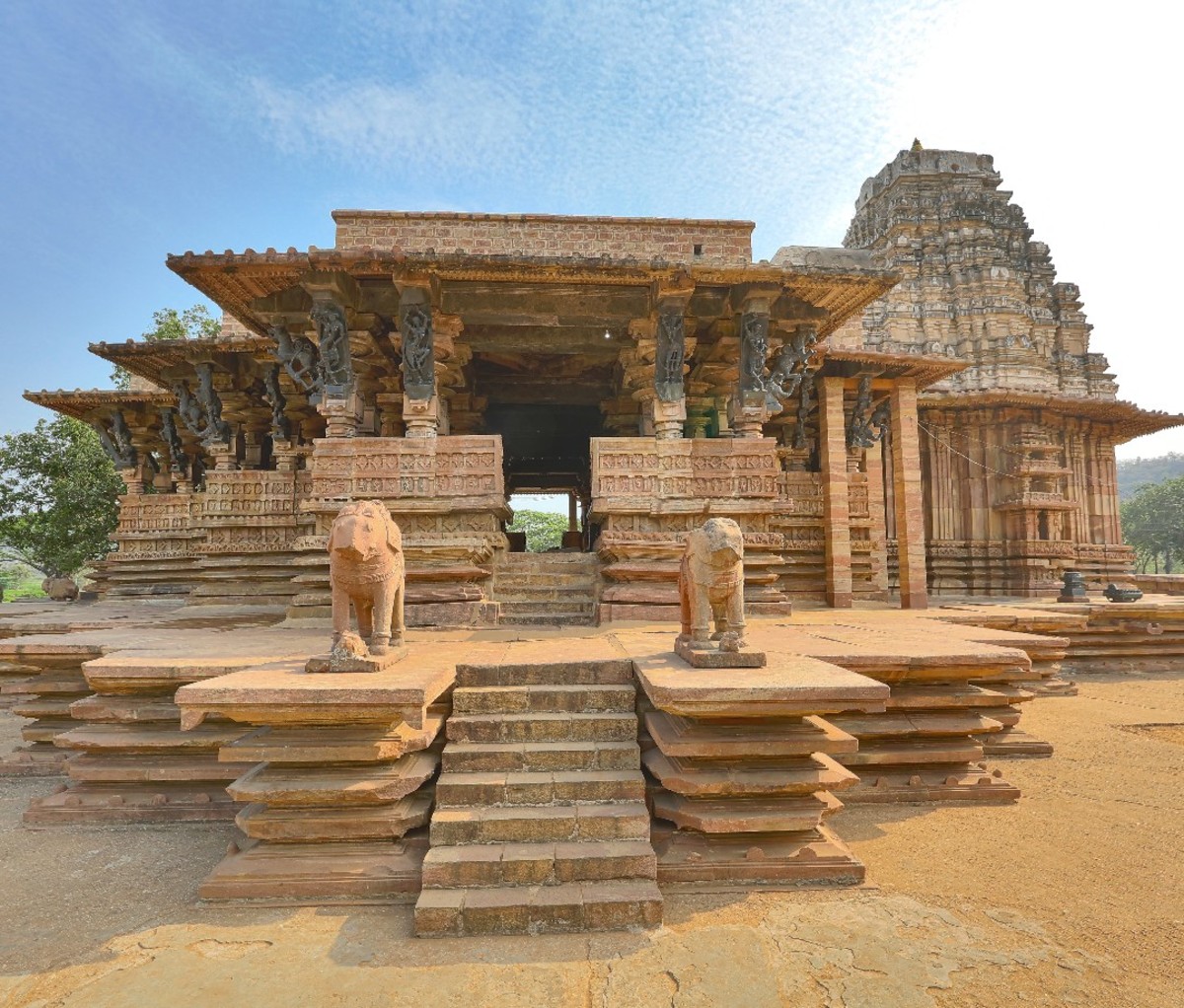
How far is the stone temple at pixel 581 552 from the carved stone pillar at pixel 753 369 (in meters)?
0.03

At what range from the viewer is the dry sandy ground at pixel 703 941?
8.55ft

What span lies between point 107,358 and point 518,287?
8.26 metres

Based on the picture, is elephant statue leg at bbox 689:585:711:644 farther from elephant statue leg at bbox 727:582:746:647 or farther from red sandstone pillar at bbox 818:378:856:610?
red sandstone pillar at bbox 818:378:856:610

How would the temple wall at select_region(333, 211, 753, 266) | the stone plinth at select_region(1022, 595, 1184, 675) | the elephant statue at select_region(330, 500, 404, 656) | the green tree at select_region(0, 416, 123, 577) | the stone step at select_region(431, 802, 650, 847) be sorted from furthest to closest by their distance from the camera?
the green tree at select_region(0, 416, 123, 577), the temple wall at select_region(333, 211, 753, 266), the stone plinth at select_region(1022, 595, 1184, 675), the elephant statue at select_region(330, 500, 404, 656), the stone step at select_region(431, 802, 650, 847)

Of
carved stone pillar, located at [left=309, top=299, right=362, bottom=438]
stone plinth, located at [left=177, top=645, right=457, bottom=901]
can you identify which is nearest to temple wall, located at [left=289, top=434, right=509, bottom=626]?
carved stone pillar, located at [left=309, top=299, right=362, bottom=438]

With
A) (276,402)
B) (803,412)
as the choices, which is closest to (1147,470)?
(803,412)

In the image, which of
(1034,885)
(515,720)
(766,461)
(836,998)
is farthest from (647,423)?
(836,998)

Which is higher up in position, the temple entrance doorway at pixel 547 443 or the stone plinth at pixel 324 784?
the temple entrance doorway at pixel 547 443

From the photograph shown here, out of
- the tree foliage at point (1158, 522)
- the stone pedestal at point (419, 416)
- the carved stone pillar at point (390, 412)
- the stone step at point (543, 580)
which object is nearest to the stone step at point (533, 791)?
the stone step at point (543, 580)

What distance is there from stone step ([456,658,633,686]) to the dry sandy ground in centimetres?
148

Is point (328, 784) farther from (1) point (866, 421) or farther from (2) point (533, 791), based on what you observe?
(1) point (866, 421)

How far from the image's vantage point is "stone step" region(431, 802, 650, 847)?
11.5 ft

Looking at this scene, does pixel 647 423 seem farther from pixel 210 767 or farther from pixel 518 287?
pixel 210 767

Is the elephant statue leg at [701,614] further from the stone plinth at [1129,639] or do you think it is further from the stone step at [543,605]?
the stone plinth at [1129,639]
